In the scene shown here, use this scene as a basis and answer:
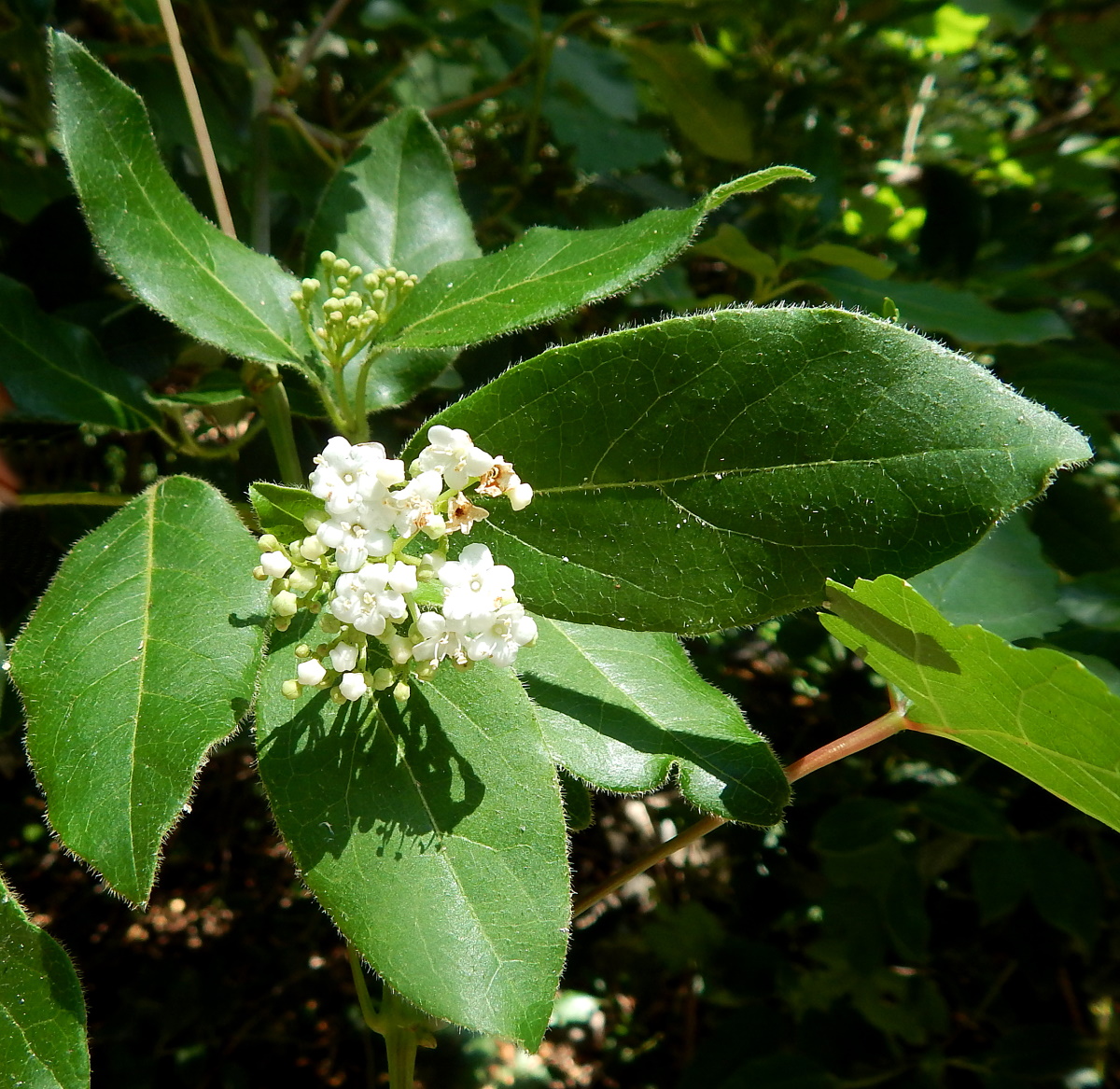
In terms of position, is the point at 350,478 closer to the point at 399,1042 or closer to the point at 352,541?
the point at 352,541

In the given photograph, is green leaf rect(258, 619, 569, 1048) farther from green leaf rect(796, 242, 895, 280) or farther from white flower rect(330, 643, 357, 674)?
green leaf rect(796, 242, 895, 280)

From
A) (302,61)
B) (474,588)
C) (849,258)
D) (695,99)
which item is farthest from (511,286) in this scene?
(695,99)

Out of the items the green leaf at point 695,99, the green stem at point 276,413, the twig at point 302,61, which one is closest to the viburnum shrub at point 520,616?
the green stem at point 276,413

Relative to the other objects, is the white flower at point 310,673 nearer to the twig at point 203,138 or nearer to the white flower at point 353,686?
the white flower at point 353,686

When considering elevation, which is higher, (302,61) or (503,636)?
(302,61)

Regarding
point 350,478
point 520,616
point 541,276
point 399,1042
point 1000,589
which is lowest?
point 399,1042
